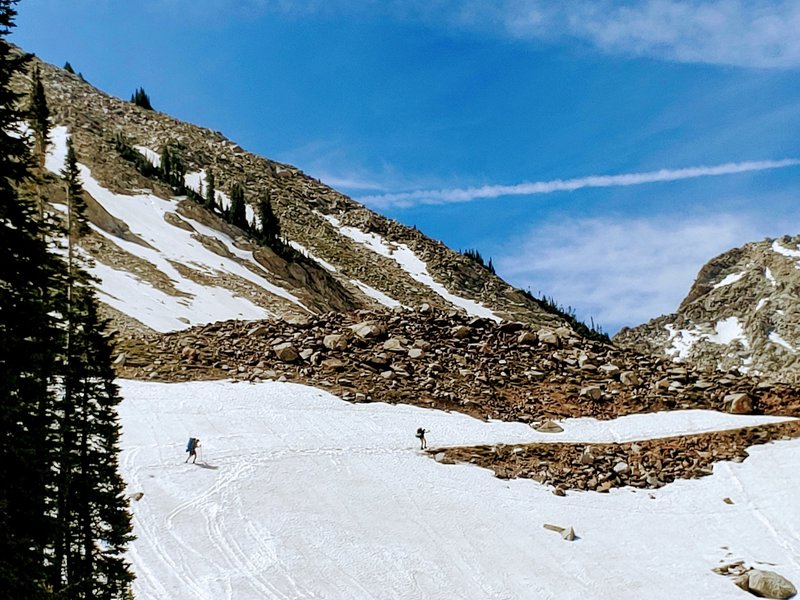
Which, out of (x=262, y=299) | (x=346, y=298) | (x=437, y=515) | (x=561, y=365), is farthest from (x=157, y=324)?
(x=346, y=298)

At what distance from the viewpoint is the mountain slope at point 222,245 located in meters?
62.8

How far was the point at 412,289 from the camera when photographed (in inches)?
4112

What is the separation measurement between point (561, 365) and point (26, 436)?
100 feet

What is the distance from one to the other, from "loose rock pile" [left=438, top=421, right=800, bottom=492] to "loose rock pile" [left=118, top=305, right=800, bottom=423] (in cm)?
333

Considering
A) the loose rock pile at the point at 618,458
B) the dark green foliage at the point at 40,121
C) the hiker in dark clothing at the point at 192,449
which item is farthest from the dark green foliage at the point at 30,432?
the loose rock pile at the point at 618,458

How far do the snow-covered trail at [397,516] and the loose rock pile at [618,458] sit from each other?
27.5 inches

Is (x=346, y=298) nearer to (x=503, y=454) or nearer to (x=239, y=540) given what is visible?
(x=503, y=454)

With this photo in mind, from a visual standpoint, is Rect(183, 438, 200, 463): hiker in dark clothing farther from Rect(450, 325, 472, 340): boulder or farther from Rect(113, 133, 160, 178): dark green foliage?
Rect(113, 133, 160, 178): dark green foliage

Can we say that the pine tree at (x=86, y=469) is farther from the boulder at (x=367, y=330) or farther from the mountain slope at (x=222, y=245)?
the mountain slope at (x=222, y=245)

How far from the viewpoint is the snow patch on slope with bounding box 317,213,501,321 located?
107 m

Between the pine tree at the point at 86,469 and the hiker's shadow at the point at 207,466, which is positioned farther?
the hiker's shadow at the point at 207,466

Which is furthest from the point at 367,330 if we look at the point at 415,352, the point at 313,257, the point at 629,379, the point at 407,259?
the point at 407,259

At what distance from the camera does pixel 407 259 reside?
120 m

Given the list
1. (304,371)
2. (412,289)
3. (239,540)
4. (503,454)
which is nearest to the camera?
(239,540)
